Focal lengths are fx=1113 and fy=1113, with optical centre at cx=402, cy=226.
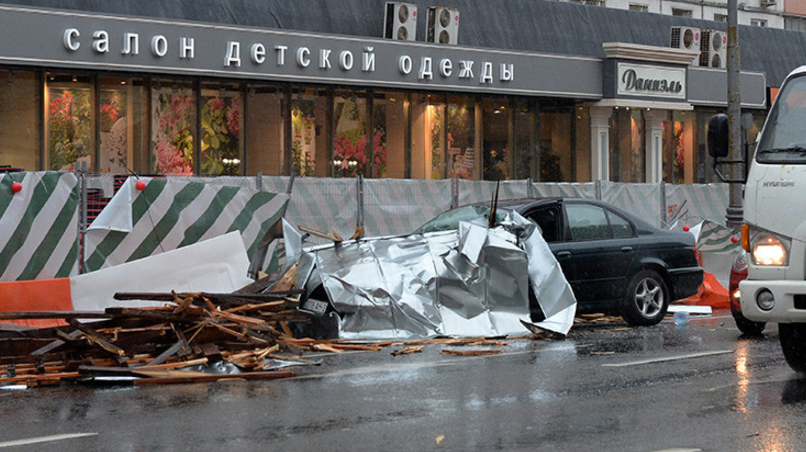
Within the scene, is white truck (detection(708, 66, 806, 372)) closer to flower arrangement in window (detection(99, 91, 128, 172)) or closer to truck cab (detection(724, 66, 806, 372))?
truck cab (detection(724, 66, 806, 372))

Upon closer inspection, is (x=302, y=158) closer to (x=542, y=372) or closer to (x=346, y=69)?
(x=346, y=69)

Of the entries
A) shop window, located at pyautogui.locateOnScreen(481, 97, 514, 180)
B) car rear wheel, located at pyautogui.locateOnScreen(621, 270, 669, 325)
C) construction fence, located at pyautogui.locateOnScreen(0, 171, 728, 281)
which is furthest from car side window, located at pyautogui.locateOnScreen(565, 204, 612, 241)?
shop window, located at pyautogui.locateOnScreen(481, 97, 514, 180)

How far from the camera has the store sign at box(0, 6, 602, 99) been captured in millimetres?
20375

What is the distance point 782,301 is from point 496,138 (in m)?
20.2

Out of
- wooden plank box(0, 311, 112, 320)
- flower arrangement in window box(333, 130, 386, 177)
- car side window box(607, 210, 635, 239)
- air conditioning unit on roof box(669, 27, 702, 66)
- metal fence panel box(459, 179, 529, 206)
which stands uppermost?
air conditioning unit on roof box(669, 27, 702, 66)

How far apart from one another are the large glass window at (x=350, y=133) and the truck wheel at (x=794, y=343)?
16.9m

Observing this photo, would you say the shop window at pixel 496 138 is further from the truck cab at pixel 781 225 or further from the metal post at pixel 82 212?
the truck cab at pixel 781 225

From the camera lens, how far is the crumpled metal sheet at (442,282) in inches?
492

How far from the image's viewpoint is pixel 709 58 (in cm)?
3216

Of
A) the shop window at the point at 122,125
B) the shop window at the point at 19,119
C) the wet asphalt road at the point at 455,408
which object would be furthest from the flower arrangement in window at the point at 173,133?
the wet asphalt road at the point at 455,408

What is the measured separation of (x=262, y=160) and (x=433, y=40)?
16.5 ft

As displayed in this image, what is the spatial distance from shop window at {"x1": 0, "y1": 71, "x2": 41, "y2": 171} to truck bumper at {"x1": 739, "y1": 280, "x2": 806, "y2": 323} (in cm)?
1607

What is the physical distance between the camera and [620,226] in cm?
1450

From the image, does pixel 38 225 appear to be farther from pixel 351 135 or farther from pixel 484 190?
pixel 351 135
